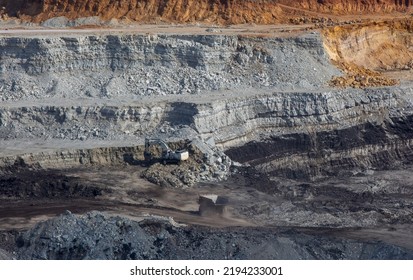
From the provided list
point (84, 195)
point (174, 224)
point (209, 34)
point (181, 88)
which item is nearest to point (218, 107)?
point (181, 88)

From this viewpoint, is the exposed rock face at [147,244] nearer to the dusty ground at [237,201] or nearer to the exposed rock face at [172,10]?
the dusty ground at [237,201]

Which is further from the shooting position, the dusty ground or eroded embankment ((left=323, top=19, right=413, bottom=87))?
eroded embankment ((left=323, top=19, right=413, bottom=87))

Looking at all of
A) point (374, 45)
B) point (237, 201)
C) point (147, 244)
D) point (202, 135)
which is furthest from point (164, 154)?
point (374, 45)

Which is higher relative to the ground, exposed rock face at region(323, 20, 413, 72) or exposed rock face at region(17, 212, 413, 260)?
exposed rock face at region(323, 20, 413, 72)

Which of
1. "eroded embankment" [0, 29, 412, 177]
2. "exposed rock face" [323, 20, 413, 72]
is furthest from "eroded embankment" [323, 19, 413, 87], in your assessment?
"eroded embankment" [0, 29, 412, 177]

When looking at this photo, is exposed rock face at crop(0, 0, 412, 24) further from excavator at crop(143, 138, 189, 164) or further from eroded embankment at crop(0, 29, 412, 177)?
excavator at crop(143, 138, 189, 164)

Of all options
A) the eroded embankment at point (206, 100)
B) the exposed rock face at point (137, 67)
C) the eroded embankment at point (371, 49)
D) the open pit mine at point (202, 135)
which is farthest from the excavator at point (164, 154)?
the eroded embankment at point (371, 49)

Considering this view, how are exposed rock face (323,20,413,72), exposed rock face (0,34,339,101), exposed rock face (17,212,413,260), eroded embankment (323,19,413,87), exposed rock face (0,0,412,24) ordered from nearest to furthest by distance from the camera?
exposed rock face (17,212,413,260), exposed rock face (0,34,339,101), eroded embankment (323,19,413,87), exposed rock face (323,20,413,72), exposed rock face (0,0,412,24)

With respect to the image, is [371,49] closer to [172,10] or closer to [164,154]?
[172,10]
